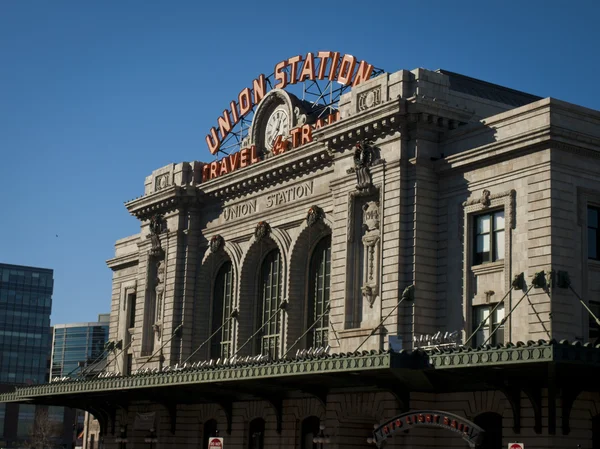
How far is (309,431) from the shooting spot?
56000mm

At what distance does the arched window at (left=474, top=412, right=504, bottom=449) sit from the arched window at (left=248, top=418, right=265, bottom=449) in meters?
17.0

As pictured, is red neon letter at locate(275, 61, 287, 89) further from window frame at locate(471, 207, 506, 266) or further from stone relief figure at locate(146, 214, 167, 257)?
window frame at locate(471, 207, 506, 266)

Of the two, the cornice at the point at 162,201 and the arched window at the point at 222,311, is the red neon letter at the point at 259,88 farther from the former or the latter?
the arched window at the point at 222,311

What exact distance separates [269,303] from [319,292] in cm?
488

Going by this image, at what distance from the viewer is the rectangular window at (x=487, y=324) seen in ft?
152

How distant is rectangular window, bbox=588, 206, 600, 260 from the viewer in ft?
151

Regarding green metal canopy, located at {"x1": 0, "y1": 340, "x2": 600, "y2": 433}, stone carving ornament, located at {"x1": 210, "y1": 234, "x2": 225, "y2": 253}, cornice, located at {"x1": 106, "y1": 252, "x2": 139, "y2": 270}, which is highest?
cornice, located at {"x1": 106, "y1": 252, "x2": 139, "y2": 270}

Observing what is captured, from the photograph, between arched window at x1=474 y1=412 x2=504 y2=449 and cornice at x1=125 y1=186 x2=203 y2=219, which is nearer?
arched window at x1=474 y1=412 x2=504 y2=449

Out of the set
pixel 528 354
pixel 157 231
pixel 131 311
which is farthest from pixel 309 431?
pixel 131 311

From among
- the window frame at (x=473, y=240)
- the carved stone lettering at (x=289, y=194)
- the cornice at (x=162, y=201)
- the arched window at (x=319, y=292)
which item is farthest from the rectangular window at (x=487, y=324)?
the cornice at (x=162, y=201)

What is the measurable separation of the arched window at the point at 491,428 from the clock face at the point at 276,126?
24887mm

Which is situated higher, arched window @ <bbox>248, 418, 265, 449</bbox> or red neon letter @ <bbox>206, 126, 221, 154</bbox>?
red neon letter @ <bbox>206, 126, 221, 154</bbox>

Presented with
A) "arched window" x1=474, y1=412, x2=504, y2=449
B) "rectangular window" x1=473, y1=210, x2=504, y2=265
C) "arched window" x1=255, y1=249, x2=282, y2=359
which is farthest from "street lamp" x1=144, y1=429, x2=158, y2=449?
"rectangular window" x1=473, y1=210, x2=504, y2=265

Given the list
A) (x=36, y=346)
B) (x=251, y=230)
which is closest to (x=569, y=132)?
(x=251, y=230)
